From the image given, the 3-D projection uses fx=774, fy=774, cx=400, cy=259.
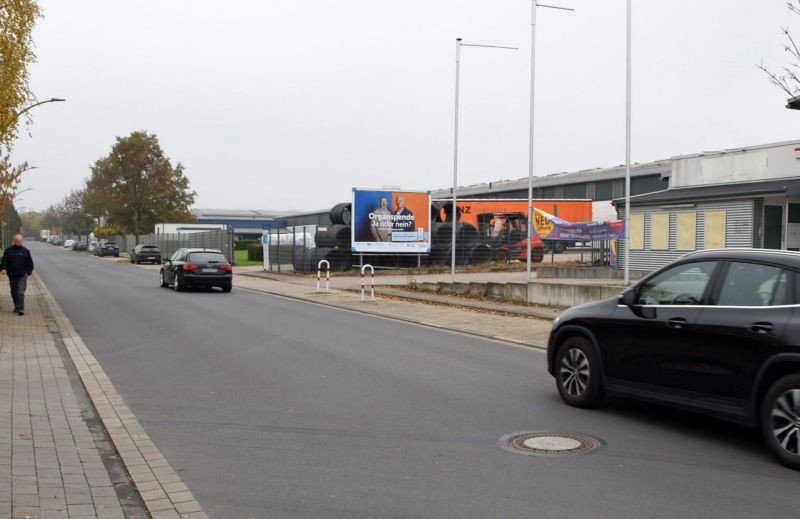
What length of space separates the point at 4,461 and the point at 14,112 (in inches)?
505

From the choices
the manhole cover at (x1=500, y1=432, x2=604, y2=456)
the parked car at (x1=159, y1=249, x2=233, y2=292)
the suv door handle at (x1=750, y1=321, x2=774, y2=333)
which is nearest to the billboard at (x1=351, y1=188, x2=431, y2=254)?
the parked car at (x1=159, y1=249, x2=233, y2=292)

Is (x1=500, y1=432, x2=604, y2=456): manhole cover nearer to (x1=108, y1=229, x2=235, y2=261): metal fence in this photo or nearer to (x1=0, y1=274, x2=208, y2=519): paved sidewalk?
(x1=0, y1=274, x2=208, y2=519): paved sidewalk

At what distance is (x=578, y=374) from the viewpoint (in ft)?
25.6

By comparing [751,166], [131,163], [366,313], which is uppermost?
[131,163]

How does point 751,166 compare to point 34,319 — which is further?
point 751,166

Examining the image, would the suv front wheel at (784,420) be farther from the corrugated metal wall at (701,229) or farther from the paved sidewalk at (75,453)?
the corrugated metal wall at (701,229)

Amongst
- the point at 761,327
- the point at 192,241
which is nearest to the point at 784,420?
the point at 761,327

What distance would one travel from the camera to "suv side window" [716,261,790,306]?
6012 mm

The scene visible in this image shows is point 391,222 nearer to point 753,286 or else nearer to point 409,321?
point 409,321

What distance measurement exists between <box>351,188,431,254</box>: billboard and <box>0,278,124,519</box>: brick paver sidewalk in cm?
2463

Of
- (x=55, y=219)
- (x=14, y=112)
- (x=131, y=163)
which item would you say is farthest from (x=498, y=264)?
(x=55, y=219)

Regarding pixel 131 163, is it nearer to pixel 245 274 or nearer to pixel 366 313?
pixel 245 274

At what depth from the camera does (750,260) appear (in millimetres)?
6355

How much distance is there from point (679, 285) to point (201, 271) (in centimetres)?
1984
